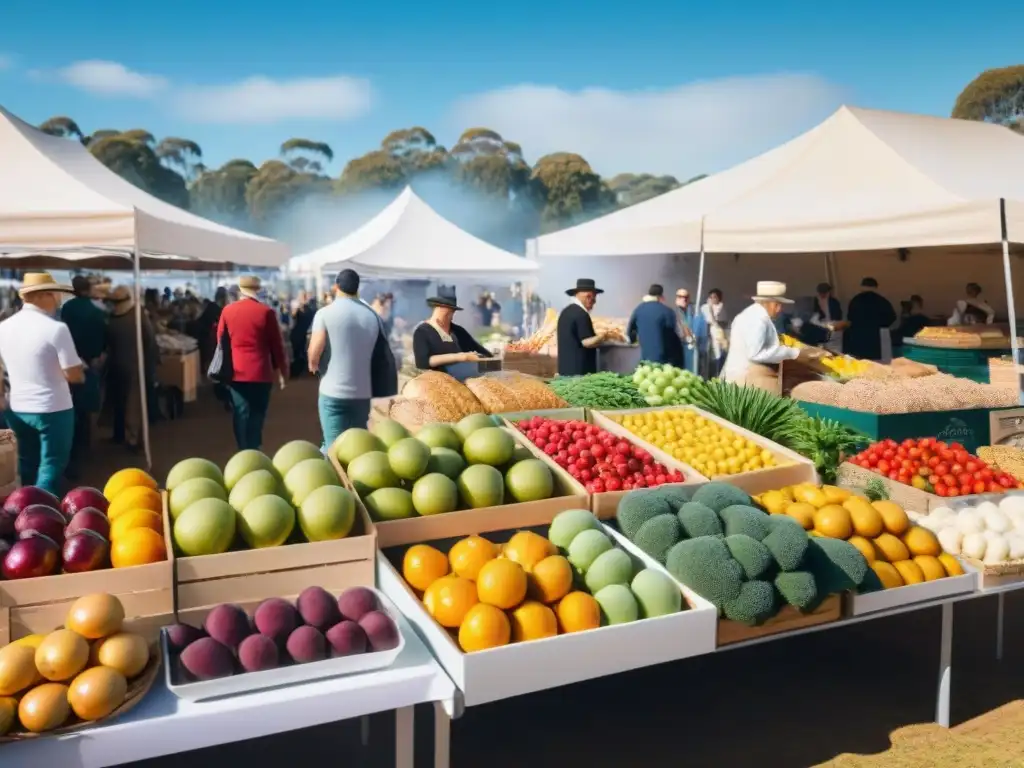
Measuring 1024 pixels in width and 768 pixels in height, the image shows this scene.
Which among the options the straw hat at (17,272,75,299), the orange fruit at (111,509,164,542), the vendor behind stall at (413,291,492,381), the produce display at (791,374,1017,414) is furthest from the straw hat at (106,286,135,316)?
the produce display at (791,374,1017,414)

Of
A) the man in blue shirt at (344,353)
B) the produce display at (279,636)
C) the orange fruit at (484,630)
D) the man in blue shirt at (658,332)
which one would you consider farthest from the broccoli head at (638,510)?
the man in blue shirt at (658,332)

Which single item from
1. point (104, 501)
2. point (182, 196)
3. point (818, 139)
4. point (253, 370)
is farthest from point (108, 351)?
point (182, 196)

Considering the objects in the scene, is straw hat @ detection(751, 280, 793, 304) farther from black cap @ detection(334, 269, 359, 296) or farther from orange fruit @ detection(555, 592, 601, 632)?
orange fruit @ detection(555, 592, 601, 632)

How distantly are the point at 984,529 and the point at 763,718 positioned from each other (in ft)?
3.71

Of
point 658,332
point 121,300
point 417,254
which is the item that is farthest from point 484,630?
point 417,254

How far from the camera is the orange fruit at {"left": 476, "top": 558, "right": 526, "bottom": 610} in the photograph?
89.4 inches

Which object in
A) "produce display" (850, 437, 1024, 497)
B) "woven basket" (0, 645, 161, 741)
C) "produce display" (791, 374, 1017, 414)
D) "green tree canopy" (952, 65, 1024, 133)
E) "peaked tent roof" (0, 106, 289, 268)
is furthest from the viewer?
"green tree canopy" (952, 65, 1024, 133)

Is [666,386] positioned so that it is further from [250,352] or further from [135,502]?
[135,502]

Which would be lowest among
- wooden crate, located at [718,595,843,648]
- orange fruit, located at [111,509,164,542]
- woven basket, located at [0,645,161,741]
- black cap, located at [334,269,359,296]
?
wooden crate, located at [718,595,843,648]

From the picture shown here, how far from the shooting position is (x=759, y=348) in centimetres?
564

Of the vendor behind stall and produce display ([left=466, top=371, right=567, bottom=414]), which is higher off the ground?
the vendor behind stall

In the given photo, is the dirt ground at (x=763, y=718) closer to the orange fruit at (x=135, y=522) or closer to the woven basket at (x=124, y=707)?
the orange fruit at (x=135, y=522)

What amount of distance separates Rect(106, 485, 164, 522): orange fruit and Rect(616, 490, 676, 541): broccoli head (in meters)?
1.50

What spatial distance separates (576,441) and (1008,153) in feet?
26.8
